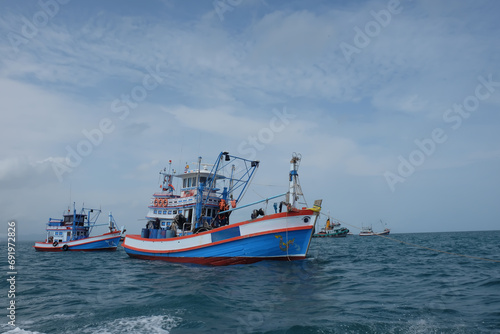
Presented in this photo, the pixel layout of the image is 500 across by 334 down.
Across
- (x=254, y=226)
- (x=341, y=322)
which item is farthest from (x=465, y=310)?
(x=254, y=226)

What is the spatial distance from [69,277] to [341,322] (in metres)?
16.9

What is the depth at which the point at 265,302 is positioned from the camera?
37.3 feet

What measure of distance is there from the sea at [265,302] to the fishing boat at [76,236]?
27.2m

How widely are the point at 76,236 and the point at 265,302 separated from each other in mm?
43601

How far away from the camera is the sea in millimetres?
8820

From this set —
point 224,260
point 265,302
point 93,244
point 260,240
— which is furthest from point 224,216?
point 93,244

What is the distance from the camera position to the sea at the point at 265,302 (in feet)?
28.9

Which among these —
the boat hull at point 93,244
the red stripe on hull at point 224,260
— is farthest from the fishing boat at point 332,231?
the red stripe on hull at point 224,260

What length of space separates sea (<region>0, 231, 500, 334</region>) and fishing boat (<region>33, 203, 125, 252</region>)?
27210mm

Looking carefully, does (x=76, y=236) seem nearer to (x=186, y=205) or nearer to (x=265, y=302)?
(x=186, y=205)

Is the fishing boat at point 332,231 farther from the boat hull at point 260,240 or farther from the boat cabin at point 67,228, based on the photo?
the boat hull at point 260,240

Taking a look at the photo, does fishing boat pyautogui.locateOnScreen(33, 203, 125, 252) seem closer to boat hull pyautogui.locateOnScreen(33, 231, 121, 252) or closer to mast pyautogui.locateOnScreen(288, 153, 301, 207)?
boat hull pyautogui.locateOnScreen(33, 231, 121, 252)

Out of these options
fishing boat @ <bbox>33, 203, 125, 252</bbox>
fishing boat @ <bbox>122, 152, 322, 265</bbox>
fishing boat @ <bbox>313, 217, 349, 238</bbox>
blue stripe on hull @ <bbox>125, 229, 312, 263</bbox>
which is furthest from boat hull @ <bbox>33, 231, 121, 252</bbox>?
fishing boat @ <bbox>313, 217, 349, 238</bbox>

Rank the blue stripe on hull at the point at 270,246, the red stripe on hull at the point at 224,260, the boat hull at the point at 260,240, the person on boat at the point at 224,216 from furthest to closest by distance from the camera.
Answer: the person on boat at the point at 224,216, the red stripe on hull at the point at 224,260, the blue stripe on hull at the point at 270,246, the boat hull at the point at 260,240
